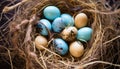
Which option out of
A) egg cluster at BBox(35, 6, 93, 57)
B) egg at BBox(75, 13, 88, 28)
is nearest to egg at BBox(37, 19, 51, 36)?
egg cluster at BBox(35, 6, 93, 57)

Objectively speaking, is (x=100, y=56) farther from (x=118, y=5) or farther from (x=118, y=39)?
(x=118, y=5)

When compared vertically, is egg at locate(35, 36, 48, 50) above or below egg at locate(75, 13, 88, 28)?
below

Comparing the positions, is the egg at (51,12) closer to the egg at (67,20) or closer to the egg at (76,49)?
the egg at (67,20)

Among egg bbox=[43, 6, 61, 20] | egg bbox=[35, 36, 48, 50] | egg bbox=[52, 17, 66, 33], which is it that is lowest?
egg bbox=[35, 36, 48, 50]

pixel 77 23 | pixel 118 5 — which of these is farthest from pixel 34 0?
pixel 118 5

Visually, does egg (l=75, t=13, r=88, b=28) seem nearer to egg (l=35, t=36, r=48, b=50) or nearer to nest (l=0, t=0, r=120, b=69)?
nest (l=0, t=0, r=120, b=69)
